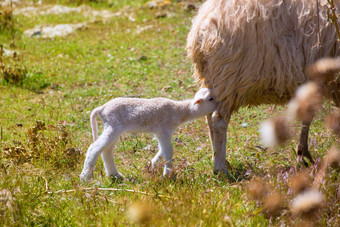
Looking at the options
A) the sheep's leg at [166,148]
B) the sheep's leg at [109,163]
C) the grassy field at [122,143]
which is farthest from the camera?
the sheep's leg at [109,163]

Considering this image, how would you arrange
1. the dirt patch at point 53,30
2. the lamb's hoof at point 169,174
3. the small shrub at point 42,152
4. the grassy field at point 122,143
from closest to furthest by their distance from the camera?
the grassy field at point 122,143 < the lamb's hoof at point 169,174 < the small shrub at point 42,152 < the dirt patch at point 53,30

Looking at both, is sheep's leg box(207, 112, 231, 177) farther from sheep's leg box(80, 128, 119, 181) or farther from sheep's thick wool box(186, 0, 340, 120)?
sheep's leg box(80, 128, 119, 181)

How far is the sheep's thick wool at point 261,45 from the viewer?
447cm

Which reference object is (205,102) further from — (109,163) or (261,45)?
(109,163)

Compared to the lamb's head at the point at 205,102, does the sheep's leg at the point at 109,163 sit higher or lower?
lower

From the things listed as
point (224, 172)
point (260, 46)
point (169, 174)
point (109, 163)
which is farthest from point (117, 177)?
point (260, 46)

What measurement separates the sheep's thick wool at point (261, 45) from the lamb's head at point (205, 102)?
0.08m

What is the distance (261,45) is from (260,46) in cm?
1

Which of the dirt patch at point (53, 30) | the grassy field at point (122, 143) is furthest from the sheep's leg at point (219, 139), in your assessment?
the dirt patch at point (53, 30)

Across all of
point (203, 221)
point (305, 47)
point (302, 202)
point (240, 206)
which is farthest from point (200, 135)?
point (302, 202)

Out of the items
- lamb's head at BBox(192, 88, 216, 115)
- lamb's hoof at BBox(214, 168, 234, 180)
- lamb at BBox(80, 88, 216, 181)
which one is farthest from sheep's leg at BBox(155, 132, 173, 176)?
lamb's hoof at BBox(214, 168, 234, 180)

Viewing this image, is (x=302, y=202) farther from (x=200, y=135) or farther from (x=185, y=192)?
(x=200, y=135)

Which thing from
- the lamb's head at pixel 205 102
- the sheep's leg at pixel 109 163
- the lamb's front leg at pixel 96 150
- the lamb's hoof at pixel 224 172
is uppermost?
the lamb's head at pixel 205 102

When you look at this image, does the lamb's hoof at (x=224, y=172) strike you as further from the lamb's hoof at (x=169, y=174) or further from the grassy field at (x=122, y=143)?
the lamb's hoof at (x=169, y=174)
